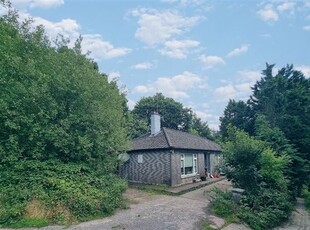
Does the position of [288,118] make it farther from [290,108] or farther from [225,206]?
[225,206]

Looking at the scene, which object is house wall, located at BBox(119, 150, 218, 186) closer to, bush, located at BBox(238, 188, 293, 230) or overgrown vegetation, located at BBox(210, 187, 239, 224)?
overgrown vegetation, located at BBox(210, 187, 239, 224)

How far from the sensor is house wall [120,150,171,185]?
830 inches

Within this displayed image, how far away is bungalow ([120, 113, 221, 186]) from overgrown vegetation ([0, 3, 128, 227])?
6786 millimetres

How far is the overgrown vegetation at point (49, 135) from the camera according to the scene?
1156 cm

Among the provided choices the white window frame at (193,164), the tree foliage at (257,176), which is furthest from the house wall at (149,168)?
the tree foliage at (257,176)

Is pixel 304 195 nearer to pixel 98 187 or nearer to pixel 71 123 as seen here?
pixel 98 187

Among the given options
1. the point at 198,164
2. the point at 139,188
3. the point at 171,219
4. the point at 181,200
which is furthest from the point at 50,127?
the point at 198,164

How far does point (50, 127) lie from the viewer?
12984 millimetres

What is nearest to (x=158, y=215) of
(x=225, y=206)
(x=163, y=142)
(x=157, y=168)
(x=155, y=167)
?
(x=225, y=206)

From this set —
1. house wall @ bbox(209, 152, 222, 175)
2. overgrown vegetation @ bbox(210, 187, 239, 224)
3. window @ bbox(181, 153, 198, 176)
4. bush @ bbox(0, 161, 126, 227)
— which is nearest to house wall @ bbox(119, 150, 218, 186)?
window @ bbox(181, 153, 198, 176)

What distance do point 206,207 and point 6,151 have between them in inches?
394

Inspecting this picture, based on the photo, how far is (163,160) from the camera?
839 inches

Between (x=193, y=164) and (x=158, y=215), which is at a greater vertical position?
(x=193, y=164)

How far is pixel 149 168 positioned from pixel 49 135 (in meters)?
11.0
